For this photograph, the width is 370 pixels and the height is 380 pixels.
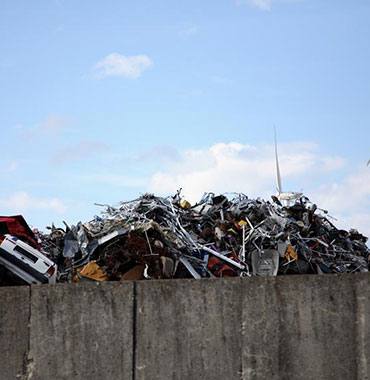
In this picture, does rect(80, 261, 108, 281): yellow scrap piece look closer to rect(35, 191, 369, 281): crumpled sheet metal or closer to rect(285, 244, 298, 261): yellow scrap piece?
rect(35, 191, 369, 281): crumpled sheet metal

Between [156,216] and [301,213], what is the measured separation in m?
2.29

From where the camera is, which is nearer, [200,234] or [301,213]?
[200,234]

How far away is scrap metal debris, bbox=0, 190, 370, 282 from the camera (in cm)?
820

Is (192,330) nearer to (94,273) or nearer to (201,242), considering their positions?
(94,273)

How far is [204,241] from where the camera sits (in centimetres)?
898

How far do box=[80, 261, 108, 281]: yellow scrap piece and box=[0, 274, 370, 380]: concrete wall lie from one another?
6.77 feet

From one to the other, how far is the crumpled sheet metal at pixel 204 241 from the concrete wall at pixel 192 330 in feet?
6.77

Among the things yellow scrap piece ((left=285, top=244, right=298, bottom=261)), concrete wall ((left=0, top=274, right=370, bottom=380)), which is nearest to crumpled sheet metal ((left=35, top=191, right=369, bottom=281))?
yellow scrap piece ((left=285, top=244, right=298, bottom=261))

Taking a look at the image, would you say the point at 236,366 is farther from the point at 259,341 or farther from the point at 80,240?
the point at 80,240

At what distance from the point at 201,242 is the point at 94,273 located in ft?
5.08

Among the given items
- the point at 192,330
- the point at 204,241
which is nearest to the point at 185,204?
the point at 204,241

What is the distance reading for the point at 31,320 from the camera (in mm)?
5973

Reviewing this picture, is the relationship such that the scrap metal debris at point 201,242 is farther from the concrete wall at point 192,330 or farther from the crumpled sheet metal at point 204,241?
the concrete wall at point 192,330

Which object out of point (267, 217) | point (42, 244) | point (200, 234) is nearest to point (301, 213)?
point (267, 217)
